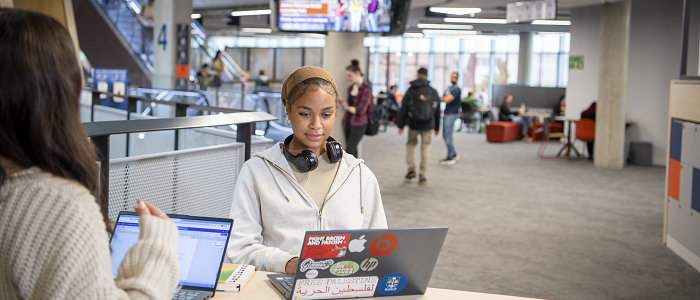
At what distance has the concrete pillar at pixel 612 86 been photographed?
9.43m

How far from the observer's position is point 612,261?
14.0 feet

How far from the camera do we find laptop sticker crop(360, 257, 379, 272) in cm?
135

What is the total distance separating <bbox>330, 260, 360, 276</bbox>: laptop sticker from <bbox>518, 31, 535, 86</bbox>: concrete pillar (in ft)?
62.1

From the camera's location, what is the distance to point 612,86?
31.3 feet

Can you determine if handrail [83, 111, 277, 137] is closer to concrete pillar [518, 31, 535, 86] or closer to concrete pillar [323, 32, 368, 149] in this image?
concrete pillar [323, 32, 368, 149]

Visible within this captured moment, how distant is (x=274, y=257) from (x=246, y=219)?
173 mm

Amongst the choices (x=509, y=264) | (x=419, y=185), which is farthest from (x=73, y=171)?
(x=419, y=185)

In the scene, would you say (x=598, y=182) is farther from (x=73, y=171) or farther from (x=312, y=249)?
(x=73, y=171)

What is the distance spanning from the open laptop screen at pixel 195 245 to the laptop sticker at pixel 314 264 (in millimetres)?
249

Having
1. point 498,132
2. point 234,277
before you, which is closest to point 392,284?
point 234,277

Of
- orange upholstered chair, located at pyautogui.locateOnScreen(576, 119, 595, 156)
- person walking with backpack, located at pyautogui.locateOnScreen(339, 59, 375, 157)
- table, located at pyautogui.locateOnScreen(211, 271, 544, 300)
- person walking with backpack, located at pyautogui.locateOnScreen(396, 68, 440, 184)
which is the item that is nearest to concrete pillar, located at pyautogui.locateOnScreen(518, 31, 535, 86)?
orange upholstered chair, located at pyautogui.locateOnScreen(576, 119, 595, 156)

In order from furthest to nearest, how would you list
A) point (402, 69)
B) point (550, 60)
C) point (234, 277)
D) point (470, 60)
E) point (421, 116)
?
point (402, 69) < point (470, 60) < point (550, 60) < point (421, 116) < point (234, 277)

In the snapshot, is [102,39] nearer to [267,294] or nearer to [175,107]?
[175,107]

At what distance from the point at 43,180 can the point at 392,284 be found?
855 millimetres
